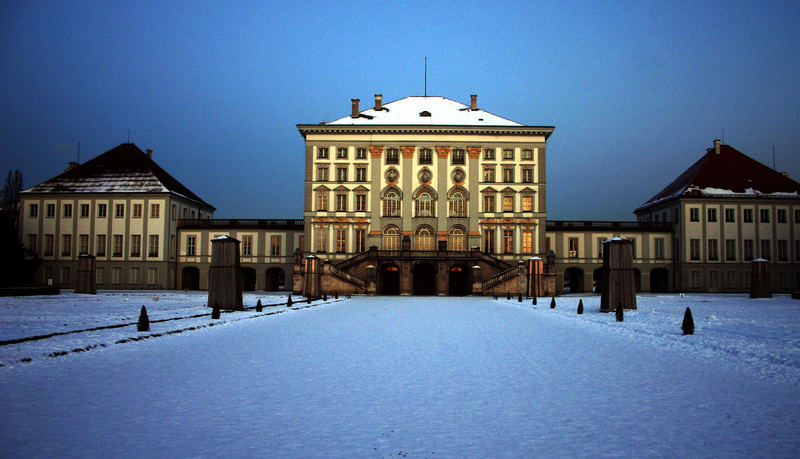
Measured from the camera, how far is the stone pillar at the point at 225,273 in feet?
84.4

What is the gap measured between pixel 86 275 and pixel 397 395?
41190mm

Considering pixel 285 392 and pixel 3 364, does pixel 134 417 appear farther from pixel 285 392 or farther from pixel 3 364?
pixel 3 364

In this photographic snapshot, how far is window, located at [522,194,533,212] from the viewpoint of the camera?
60969 mm

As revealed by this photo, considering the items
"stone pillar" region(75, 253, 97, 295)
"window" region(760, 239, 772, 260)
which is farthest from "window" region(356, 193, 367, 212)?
"window" region(760, 239, 772, 260)

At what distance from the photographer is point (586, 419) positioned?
7.11 metres

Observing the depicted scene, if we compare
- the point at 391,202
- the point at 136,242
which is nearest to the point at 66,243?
the point at 136,242

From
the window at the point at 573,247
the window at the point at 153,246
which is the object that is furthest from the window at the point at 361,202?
the window at the point at 573,247

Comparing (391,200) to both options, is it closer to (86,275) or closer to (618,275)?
(86,275)

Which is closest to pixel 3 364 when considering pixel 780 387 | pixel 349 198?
pixel 780 387

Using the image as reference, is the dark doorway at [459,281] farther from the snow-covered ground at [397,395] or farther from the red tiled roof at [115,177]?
the snow-covered ground at [397,395]

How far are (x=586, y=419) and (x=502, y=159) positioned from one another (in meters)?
55.6

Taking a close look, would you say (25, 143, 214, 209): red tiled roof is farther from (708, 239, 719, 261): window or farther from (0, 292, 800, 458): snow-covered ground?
(708, 239, 719, 261): window

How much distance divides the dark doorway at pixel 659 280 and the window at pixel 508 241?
658 inches

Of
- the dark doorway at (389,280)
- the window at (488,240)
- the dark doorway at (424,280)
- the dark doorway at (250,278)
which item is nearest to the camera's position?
the dark doorway at (389,280)
